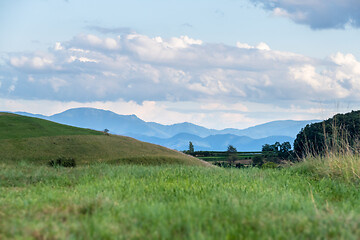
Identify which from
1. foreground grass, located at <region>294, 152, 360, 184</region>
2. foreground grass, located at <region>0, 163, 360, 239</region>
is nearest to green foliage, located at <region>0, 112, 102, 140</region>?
foreground grass, located at <region>294, 152, 360, 184</region>

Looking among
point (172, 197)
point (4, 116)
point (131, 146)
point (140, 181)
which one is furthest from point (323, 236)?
point (4, 116)

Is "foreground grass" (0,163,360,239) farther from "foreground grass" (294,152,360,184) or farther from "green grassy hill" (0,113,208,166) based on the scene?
"green grassy hill" (0,113,208,166)

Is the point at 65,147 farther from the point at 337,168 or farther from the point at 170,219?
the point at 170,219

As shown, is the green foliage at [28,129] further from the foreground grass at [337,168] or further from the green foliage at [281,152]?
the green foliage at [281,152]

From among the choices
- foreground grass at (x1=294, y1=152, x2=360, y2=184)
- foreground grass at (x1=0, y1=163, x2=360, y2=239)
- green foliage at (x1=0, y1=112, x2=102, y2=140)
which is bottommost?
foreground grass at (x1=0, y1=163, x2=360, y2=239)

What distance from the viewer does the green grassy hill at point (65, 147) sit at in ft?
71.7

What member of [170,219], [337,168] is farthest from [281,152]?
[170,219]

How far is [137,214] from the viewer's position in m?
5.42

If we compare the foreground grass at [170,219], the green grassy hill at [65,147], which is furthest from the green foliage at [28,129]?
the foreground grass at [170,219]

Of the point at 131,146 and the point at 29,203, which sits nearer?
the point at 29,203

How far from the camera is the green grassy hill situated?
71.7ft

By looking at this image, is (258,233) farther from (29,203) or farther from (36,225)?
(29,203)

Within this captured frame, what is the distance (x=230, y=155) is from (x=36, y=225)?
51.5 m

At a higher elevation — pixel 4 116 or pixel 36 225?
pixel 4 116
